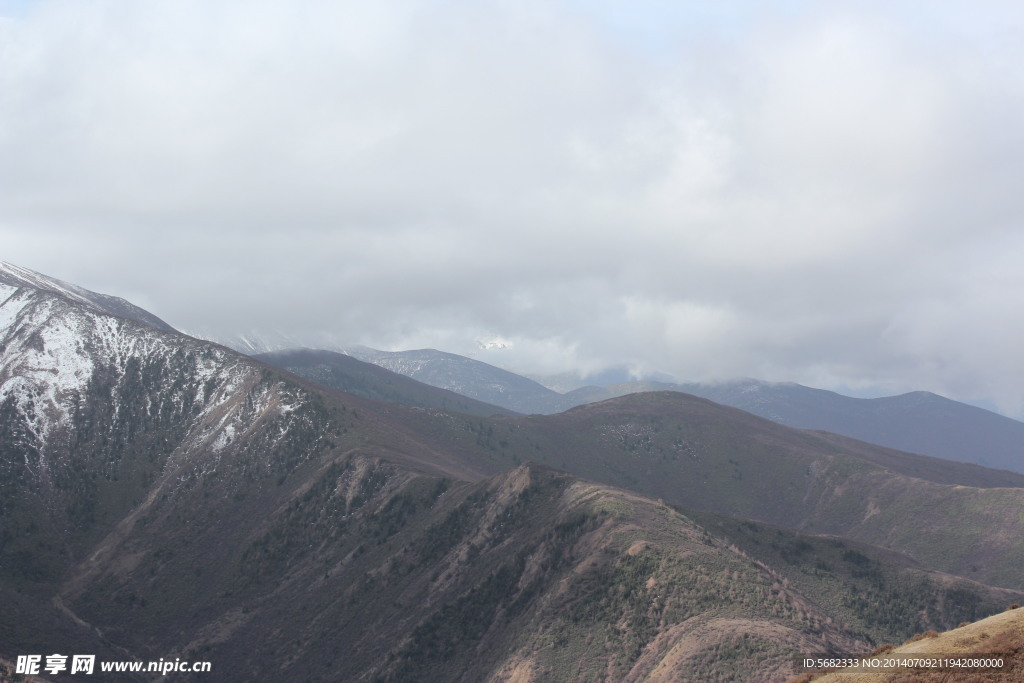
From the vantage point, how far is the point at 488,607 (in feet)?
483

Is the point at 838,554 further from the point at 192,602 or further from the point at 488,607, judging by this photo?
the point at 192,602

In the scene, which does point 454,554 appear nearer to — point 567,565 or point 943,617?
point 567,565

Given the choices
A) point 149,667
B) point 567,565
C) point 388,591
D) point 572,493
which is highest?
point 572,493

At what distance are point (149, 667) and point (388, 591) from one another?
4776 cm

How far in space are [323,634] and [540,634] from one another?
54989mm

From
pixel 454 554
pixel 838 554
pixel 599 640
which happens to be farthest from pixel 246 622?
pixel 838 554

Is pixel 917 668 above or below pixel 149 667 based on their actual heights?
above

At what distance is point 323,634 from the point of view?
165m

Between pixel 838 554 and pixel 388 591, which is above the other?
pixel 838 554

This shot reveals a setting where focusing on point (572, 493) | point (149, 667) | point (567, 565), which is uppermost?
point (572, 493)

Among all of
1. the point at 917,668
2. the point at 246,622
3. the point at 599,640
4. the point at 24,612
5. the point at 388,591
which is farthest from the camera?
the point at 246,622

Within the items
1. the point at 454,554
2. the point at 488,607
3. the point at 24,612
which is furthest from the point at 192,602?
the point at 488,607

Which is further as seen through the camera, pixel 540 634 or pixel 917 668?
pixel 540 634

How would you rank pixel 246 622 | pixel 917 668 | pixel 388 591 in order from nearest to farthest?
pixel 917 668, pixel 388 591, pixel 246 622
